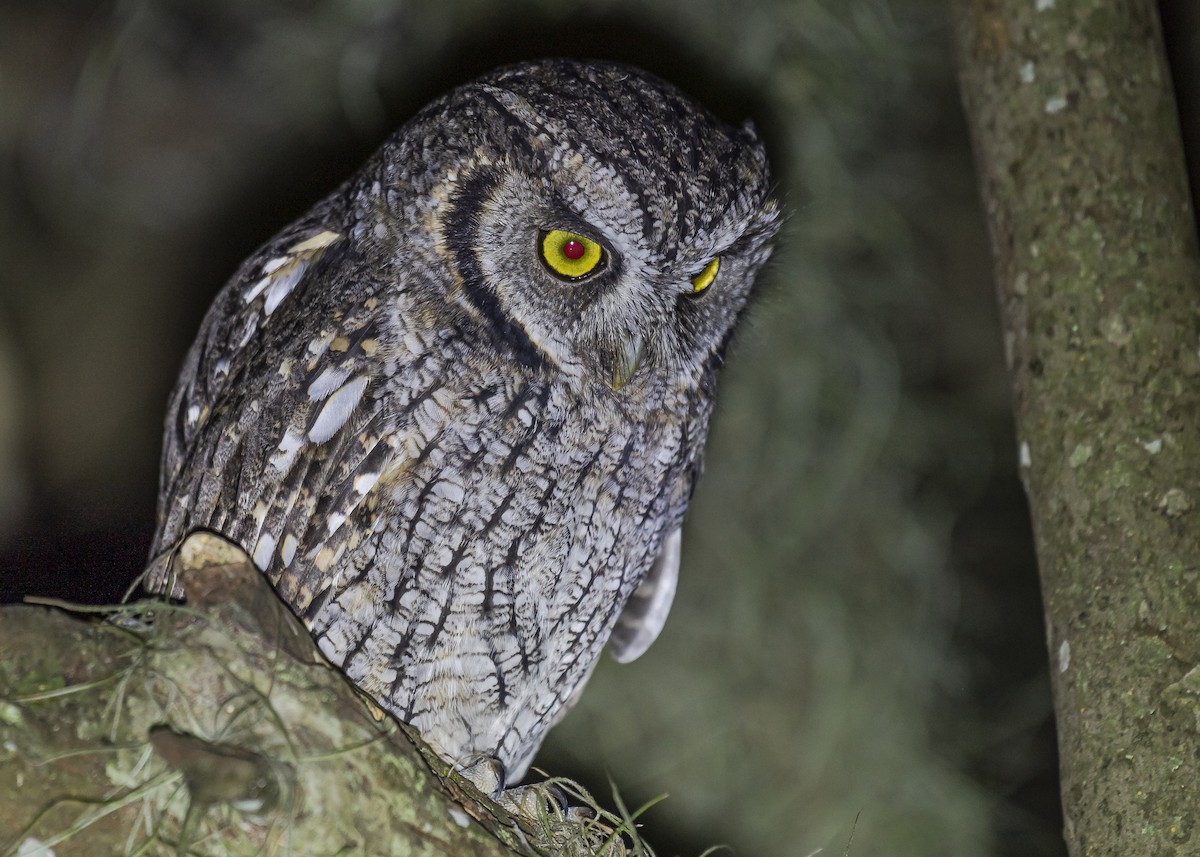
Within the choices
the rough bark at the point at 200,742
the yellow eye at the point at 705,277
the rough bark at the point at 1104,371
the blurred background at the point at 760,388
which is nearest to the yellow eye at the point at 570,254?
the yellow eye at the point at 705,277

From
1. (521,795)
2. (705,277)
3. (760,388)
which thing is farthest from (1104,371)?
(760,388)

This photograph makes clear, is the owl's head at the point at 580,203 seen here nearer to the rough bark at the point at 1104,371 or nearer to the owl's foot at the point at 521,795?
the rough bark at the point at 1104,371

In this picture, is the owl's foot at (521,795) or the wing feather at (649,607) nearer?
the owl's foot at (521,795)

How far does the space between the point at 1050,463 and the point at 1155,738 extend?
41 centimetres

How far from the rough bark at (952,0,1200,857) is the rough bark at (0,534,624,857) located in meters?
0.87

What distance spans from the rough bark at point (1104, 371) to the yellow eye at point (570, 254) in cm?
72

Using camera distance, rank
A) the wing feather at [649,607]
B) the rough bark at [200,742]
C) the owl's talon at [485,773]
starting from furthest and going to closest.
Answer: the wing feather at [649,607] < the owl's talon at [485,773] < the rough bark at [200,742]

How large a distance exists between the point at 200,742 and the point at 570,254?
78cm

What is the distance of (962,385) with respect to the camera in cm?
284

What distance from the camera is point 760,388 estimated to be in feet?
8.61

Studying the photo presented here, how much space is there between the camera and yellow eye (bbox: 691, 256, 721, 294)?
145 cm

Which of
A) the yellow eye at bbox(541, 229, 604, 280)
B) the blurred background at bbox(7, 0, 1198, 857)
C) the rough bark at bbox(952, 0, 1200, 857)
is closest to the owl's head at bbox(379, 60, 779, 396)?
the yellow eye at bbox(541, 229, 604, 280)

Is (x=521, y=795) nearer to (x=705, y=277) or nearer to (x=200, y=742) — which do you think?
(x=200, y=742)

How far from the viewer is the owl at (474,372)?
4.25ft
